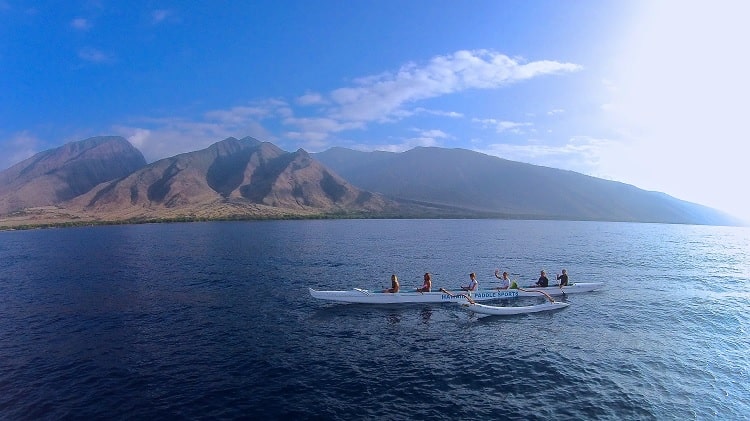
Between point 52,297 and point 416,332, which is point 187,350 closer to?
point 416,332

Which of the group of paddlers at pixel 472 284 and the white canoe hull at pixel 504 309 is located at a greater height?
the group of paddlers at pixel 472 284

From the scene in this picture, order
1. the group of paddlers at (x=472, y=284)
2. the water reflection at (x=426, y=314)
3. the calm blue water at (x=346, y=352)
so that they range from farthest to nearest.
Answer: the group of paddlers at (x=472, y=284) < the water reflection at (x=426, y=314) < the calm blue water at (x=346, y=352)

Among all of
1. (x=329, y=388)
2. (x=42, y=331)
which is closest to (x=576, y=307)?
(x=329, y=388)

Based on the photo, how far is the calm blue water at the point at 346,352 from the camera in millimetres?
22328

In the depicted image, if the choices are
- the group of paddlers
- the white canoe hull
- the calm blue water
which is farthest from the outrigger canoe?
the white canoe hull

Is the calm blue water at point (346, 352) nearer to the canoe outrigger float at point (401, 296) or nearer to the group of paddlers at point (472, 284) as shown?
the canoe outrigger float at point (401, 296)

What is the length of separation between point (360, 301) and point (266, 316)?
953 centimetres

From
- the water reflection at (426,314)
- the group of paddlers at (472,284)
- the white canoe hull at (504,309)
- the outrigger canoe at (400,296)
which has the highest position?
the group of paddlers at (472,284)

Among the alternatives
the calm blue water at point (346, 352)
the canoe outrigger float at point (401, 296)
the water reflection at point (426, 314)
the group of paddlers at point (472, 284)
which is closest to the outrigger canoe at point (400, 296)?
the canoe outrigger float at point (401, 296)

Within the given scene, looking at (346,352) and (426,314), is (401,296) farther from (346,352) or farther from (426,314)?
(346,352)

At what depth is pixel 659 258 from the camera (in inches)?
3506

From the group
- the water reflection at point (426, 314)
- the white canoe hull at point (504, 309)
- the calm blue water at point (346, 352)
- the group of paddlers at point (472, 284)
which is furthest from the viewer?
the group of paddlers at point (472, 284)

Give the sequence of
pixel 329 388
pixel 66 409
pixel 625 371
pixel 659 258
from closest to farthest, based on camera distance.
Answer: pixel 66 409, pixel 329 388, pixel 625 371, pixel 659 258

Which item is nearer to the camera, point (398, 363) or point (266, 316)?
point (398, 363)
